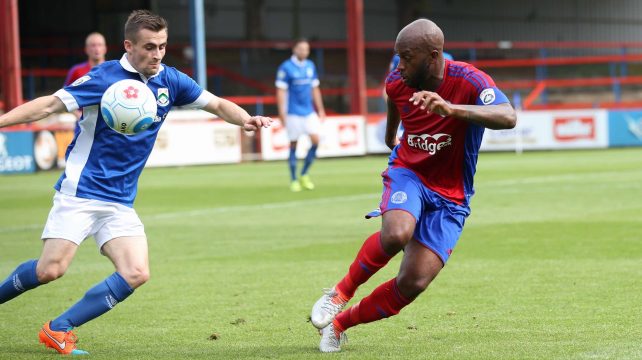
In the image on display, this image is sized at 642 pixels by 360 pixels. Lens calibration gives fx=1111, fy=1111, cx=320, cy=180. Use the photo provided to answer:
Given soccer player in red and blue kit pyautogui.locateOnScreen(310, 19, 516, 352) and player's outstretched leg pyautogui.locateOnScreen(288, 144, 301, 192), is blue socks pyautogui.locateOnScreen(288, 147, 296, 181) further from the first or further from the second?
soccer player in red and blue kit pyautogui.locateOnScreen(310, 19, 516, 352)

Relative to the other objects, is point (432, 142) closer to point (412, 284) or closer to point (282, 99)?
point (412, 284)

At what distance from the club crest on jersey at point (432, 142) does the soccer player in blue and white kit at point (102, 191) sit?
1525 millimetres

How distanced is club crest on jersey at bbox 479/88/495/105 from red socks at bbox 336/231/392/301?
0.94 m

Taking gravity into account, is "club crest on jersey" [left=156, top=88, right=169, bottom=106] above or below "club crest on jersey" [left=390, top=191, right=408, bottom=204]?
above

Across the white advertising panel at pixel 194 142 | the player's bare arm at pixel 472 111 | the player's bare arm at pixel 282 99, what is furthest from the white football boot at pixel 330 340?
the white advertising panel at pixel 194 142

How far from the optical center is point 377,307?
6.23 m

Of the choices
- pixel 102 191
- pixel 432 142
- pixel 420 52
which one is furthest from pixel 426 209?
pixel 102 191

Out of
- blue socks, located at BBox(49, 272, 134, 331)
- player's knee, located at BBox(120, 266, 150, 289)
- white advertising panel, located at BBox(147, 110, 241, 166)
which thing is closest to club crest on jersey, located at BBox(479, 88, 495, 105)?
player's knee, located at BBox(120, 266, 150, 289)

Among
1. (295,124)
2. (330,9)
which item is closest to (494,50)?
(330,9)

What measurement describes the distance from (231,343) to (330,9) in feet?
143

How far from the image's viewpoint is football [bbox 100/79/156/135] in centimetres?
628

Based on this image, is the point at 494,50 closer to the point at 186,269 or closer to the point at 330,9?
the point at 330,9

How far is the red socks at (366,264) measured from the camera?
242 inches

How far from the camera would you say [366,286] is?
352 inches
